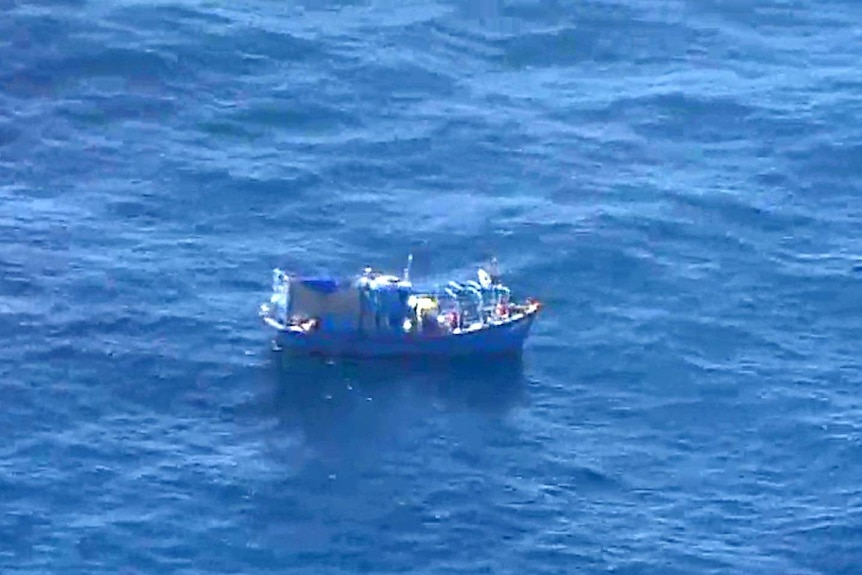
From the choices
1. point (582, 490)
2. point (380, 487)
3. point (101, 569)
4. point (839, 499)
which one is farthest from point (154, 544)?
point (839, 499)

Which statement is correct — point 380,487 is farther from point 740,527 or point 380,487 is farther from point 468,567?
point 740,527

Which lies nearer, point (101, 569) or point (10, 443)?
point (101, 569)

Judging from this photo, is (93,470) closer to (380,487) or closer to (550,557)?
(380,487)

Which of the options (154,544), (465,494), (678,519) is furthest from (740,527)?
(154,544)

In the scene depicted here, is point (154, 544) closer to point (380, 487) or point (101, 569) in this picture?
point (101, 569)

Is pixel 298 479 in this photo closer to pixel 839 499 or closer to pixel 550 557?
pixel 550 557

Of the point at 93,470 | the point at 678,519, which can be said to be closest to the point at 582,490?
the point at 678,519

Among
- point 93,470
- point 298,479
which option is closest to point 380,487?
point 298,479
